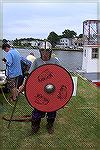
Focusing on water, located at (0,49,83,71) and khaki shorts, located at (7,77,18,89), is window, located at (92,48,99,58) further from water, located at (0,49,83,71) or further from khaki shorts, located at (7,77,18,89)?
khaki shorts, located at (7,77,18,89)

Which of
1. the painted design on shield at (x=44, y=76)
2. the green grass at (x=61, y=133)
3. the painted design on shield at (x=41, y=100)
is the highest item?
the painted design on shield at (x=44, y=76)

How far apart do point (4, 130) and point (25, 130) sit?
0.38m

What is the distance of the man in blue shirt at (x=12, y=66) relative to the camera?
7664 mm

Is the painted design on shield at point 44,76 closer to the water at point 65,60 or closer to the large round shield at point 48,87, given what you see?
the large round shield at point 48,87

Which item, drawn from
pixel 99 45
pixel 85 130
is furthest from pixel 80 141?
pixel 99 45

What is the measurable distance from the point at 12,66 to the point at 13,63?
0.08m

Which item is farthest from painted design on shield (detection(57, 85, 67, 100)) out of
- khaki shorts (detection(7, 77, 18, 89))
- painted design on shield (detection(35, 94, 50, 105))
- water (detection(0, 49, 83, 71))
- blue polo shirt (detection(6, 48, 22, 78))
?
water (detection(0, 49, 83, 71))

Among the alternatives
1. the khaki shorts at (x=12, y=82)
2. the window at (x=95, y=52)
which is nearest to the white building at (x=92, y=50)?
the window at (x=95, y=52)

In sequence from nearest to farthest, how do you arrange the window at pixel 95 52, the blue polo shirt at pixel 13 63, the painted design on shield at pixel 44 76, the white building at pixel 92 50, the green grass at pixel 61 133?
1. the green grass at pixel 61 133
2. the painted design on shield at pixel 44 76
3. the blue polo shirt at pixel 13 63
4. the white building at pixel 92 50
5. the window at pixel 95 52

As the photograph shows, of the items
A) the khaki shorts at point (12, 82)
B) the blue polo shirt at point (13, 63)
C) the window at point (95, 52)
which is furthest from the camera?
the window at point (95, 52)

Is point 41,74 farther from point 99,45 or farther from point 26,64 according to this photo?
point 99,45

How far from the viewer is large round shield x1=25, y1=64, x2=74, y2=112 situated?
5.34m

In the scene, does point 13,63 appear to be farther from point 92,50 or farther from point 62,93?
point 92,50

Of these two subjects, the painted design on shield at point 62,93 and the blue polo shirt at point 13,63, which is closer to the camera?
the painted design on shield at point 62,93
